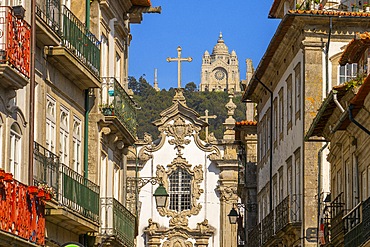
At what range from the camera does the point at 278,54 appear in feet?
152

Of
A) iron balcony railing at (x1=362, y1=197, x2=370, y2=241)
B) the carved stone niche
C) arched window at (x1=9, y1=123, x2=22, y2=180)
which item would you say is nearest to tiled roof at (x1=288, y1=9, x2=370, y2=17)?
iron balcony railing at (x1=362, y1=197, x2=370, y2=241)

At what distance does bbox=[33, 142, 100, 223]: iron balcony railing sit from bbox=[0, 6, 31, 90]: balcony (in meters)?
3.53

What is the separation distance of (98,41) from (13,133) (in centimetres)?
989

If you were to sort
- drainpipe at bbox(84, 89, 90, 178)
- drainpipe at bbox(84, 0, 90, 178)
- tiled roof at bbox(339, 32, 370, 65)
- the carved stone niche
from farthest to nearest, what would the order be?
the carved stone niche, drainpipe at bbox(84, 89, 90, 178), drainpipe at bbox(84, 0, 90, 178), tiled roof at bbox(339, 32, 370, 65)

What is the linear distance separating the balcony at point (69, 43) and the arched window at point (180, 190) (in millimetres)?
50901

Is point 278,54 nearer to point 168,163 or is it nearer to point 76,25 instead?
point 76,25

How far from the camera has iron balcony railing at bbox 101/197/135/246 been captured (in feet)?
122

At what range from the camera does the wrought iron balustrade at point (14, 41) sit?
23562mm

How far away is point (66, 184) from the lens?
3091 cm

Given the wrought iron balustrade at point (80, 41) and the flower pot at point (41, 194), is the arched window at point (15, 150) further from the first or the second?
the wrought iron balustrade at point (80, 41)

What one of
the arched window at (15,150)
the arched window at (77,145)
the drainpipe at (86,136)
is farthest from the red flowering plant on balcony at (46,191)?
the drainpipe at (86,136)

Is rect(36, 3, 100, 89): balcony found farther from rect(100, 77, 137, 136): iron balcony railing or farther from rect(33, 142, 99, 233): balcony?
rect(33, 142, 99, 233): balcony

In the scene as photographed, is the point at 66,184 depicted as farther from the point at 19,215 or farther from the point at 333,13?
the point at 333,13

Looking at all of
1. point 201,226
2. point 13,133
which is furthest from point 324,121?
point 201,226
